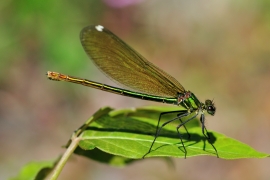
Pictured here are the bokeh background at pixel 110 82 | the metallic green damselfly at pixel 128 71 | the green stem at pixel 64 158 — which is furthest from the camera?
the bokeh background at pixel 110 82

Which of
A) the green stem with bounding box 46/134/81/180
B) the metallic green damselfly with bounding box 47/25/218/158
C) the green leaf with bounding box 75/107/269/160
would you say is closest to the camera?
the green stem with bounding box 46/134/81/180

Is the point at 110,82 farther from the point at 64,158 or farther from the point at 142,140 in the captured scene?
the point at 64,158

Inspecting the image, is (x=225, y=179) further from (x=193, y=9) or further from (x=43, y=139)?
(x=193, y=9)

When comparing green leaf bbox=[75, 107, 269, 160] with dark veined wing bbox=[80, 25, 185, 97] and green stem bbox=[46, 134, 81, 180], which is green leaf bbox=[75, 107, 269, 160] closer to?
green stem bbox=[46, 134, 81, 180]

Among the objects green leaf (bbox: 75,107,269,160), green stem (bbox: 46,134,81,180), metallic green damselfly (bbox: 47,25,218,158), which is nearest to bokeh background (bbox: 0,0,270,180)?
metallic green damselfly (bbox: 47,25,218,158)

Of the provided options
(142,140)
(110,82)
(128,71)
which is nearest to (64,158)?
(142,140)

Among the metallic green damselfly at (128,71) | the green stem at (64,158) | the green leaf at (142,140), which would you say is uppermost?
the metallic green damselfly at (128,71)

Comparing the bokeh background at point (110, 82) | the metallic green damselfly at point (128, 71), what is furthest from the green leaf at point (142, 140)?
the bokeh background at point (110, 82)

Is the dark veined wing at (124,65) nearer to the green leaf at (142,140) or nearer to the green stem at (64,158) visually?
the green leaf at (142,140)
